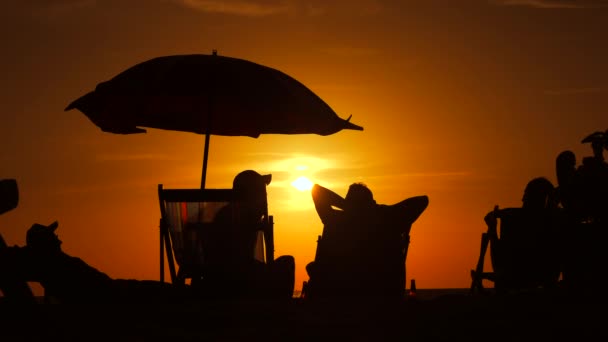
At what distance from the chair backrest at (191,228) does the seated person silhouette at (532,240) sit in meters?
2.03

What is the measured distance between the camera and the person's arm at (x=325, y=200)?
24.3 ft

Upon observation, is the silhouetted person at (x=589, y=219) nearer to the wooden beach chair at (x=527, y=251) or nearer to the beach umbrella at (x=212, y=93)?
the wooden beach chair at (x=527, y=251)

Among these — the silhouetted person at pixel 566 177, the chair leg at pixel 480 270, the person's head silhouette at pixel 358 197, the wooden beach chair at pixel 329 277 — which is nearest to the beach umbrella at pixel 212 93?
the person's head silhouette at pixel 358 197

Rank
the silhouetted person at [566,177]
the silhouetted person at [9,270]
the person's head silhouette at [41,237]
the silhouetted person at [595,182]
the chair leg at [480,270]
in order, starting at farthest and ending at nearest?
the chair leg at [480,270] < the silhouetted person at [566,177] < the silhouetted person at [595,182] < the person's head silhouette at [41,237] < the silhouetted person at [9,270]

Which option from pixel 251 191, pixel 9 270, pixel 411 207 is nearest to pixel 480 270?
pixel 411 207

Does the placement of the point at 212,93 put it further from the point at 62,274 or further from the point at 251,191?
the point at 62,274

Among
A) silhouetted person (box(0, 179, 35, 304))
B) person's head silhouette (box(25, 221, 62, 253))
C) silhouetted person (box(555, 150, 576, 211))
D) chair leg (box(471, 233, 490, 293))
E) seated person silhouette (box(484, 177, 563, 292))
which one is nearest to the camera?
silhouetted person (box(0, 179, 35, 304))

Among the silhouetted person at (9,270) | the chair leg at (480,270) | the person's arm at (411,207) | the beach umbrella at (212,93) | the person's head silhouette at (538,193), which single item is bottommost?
the silhouetted person at (9,270)

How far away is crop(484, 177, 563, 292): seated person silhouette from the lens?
7965 mm

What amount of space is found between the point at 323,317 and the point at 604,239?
3.01 m

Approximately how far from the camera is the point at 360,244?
7500 mm

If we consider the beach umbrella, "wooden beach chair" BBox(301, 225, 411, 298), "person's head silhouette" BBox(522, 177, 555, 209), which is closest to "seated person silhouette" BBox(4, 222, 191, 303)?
"wooden beach chair" BBox(301, 225, 411, 298)

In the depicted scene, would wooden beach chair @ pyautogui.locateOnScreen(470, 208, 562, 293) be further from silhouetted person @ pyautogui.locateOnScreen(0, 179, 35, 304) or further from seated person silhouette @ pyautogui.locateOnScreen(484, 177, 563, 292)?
silhouetted person @ pyautogui.locateOnScreen(0, 179, 35, 304)

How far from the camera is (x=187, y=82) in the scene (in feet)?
27.0
